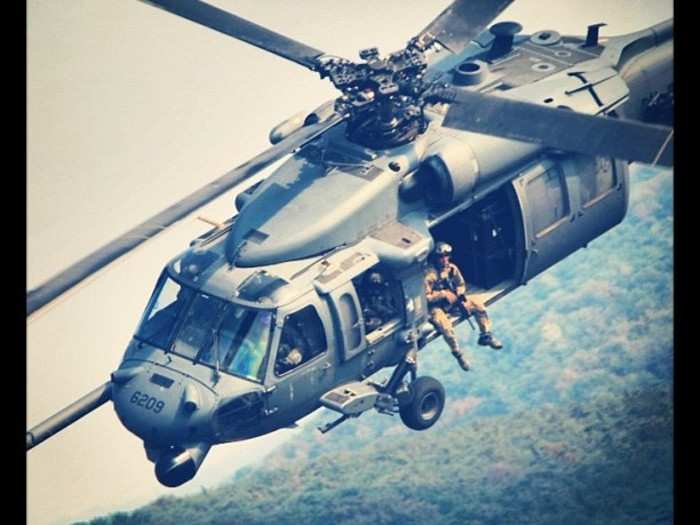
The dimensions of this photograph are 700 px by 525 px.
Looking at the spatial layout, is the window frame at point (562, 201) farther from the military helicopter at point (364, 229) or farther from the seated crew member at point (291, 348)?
the seated crew member at point (291, 348)

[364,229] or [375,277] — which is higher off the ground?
[364,229]

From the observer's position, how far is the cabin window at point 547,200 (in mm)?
24312

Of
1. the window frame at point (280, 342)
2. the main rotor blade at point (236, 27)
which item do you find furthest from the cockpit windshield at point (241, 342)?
the main rotor blade at point (236, 27)

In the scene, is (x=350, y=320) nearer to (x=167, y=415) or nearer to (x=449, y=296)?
(x=449, y=296)

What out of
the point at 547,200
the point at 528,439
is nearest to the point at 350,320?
the point at 528,439

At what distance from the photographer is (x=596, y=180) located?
25156mm

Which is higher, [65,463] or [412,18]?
[412,18]

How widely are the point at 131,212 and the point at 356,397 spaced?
608cm

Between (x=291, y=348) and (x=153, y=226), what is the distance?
98.3 inches

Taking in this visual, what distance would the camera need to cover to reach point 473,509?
23391mm

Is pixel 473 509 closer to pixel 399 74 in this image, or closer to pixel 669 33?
pixel 399 74

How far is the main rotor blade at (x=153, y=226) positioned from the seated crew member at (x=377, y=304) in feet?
7.02

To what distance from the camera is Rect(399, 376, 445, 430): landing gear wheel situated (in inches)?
921
